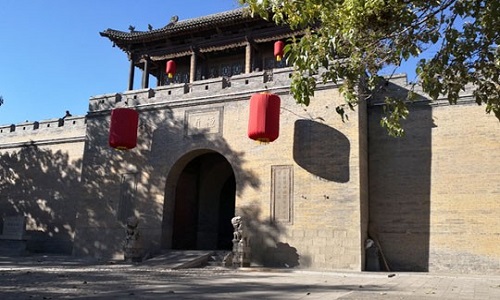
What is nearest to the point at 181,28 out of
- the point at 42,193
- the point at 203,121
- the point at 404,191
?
the point at 203,121

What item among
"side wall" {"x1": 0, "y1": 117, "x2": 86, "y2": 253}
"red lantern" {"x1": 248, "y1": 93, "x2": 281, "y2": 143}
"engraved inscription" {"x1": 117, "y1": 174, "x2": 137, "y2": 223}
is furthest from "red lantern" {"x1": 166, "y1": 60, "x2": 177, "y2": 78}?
"red lantern" {"x1": 248, "y1": 93, "x2": 281, "y2": 143}

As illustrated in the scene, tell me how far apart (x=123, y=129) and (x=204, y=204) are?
3135 mm

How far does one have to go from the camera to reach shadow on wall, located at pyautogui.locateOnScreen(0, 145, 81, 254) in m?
14.9

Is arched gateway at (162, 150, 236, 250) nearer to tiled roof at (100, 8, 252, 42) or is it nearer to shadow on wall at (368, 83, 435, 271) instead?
tiled roof at (100, 8, 252, 42)

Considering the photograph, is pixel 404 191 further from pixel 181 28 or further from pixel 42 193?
pixel 42 193

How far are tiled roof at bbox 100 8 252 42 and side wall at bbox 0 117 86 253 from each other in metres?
2.85

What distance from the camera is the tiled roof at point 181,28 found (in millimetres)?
13609

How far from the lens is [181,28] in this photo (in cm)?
1441

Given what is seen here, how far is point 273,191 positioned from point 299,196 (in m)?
0.62

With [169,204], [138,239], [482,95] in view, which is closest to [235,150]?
[169,204]

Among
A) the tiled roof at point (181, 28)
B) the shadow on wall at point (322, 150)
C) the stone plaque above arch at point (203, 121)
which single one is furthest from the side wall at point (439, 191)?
the tiled roof at point (181, 28)

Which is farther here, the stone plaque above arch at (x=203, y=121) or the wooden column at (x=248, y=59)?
the wooden column at (x=248, y=59)

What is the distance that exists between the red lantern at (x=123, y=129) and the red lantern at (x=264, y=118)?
11.0 feet

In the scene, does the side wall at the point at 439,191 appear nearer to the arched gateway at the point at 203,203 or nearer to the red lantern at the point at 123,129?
the arched gateway at the point at 203,203
